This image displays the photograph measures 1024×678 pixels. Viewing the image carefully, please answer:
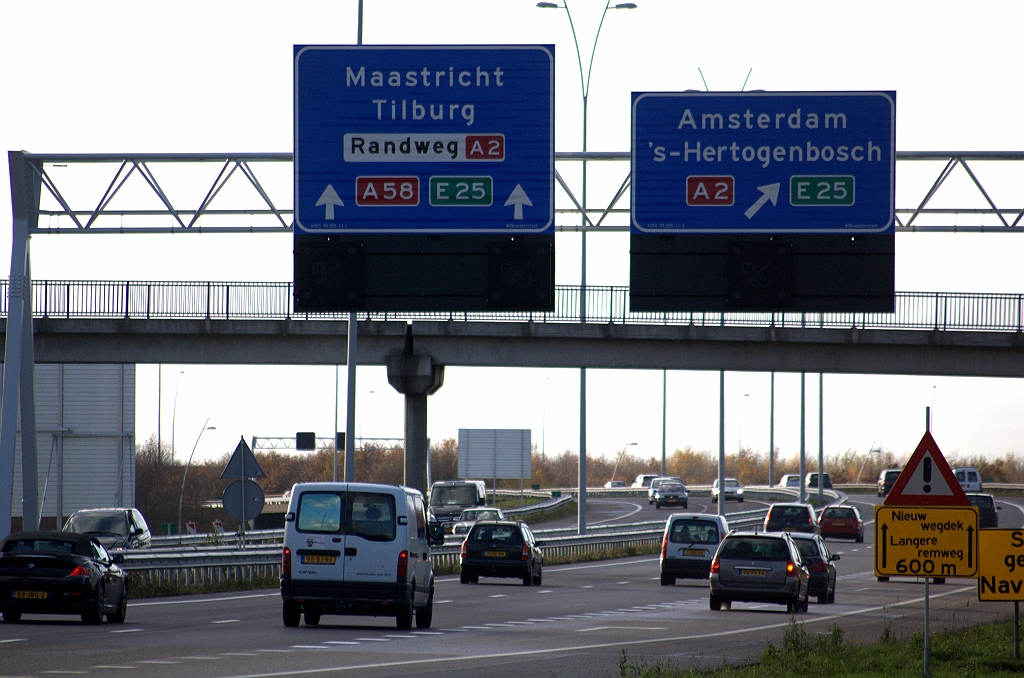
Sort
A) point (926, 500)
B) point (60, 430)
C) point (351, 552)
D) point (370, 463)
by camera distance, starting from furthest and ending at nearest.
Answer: point (370, 463) → point (60, 430) → point (351, 552) → point (926, 500)

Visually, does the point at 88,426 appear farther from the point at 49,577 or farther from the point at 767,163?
the point at 767,163

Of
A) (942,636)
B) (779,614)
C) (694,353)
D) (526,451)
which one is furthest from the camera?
(526,451)

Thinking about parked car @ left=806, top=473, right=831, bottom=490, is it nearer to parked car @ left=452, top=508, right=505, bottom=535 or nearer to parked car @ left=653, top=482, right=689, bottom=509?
parked car @ left=653, top=482, right=689, bottom=509

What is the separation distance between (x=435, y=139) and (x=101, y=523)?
1838 cm

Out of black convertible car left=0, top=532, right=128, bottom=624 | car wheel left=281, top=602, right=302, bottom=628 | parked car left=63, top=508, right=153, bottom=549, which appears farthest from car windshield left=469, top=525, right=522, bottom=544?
black convertible car left=0, top=532, right=128, bottom=624

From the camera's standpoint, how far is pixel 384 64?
2120 centimetres

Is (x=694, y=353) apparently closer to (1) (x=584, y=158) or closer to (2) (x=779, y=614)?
(2) (x=779, y=614)

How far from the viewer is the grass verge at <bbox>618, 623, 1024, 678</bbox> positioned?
50.1 feet

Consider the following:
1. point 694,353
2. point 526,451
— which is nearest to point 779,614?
point 694,353

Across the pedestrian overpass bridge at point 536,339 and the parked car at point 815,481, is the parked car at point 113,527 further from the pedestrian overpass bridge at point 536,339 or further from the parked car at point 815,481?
the parked car at point 815,481

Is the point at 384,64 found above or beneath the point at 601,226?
above

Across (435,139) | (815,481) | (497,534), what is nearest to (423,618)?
(435,139)

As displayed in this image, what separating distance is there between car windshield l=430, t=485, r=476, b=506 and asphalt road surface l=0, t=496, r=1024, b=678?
2959 centimetres

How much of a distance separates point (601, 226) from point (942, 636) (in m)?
8.48
